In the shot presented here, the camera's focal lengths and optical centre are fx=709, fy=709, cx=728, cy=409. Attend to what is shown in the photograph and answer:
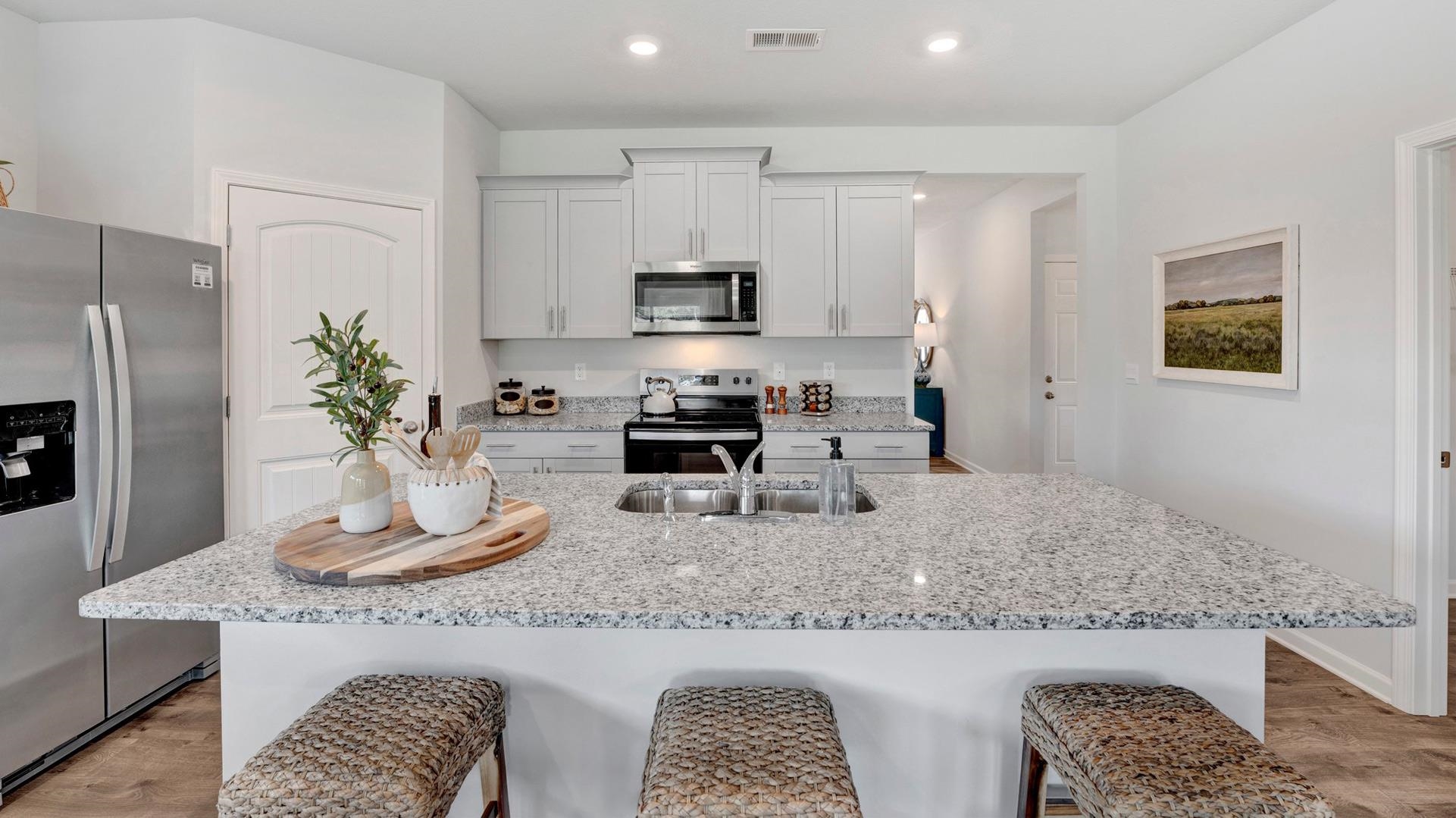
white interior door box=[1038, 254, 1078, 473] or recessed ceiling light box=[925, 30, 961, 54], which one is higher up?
recessed ceiling light box=[925, 30, 961, 54]

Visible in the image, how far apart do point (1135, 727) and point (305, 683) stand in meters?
1.54

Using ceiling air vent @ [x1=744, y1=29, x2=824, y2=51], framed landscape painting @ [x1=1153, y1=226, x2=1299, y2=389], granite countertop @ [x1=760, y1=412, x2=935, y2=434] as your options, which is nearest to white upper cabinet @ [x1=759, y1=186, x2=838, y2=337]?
granite countertop @ [x1=760, y1=412, x2=935, y2=434]

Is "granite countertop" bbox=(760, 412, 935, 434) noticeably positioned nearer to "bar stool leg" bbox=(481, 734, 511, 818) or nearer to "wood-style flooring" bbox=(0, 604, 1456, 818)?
"wood-style flooring" bbox=(0, 604, 1456, 818)

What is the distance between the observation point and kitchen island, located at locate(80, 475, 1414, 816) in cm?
122

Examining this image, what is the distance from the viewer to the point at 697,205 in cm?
387

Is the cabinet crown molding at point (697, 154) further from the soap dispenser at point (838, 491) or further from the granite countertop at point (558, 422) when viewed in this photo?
the soap dispenser at point (838, 491)

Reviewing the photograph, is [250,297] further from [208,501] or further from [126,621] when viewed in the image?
[126,621]

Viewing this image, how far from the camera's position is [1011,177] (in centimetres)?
419

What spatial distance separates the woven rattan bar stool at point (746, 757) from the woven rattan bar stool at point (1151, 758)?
37cm

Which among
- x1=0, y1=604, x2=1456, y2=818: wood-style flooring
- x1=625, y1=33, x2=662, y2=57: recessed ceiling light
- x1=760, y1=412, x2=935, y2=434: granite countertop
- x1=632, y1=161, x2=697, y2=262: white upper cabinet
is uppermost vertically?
x1=625, y1=33, x2=662, y2=57: recessed ceiling light

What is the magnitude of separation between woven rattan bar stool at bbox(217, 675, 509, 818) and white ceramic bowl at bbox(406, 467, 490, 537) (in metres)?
0.29

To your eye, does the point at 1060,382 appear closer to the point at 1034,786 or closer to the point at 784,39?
the point at 784,39

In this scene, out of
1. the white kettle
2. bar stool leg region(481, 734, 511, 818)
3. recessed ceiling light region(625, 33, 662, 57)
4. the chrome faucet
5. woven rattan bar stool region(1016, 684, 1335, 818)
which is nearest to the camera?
woven rattan bar stool region(1016, 684, 1335, 818)

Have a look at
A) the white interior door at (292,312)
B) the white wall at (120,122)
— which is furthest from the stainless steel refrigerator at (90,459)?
the white wall at (120,122)
